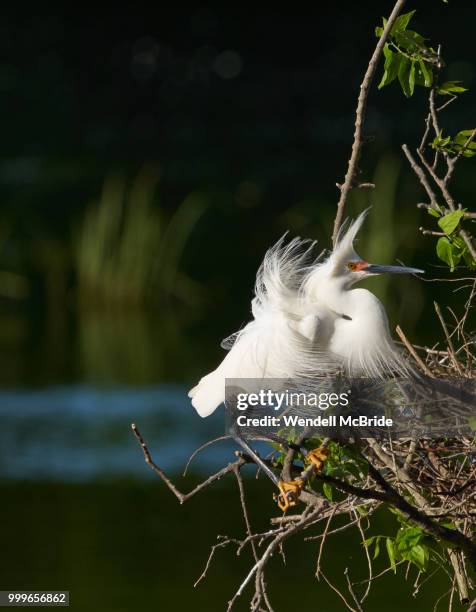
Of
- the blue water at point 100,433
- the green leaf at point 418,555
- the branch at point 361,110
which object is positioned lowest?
the green leaf at point 418,555

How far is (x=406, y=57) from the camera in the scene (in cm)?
261

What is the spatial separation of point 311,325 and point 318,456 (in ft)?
1.03

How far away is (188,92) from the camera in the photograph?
28.4 meters

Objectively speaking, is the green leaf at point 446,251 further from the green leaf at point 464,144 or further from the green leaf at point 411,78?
the green leaf at point 411,78

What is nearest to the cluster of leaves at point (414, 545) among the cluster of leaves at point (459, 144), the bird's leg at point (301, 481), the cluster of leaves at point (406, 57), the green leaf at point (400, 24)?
the bird's leg at point (301, 481)

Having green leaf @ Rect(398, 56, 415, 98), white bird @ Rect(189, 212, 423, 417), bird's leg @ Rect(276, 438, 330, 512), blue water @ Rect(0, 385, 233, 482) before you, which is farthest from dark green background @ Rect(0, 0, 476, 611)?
green leaf @ Rect(398, 56, 415, 98)

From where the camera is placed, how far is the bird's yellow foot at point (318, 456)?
8.14ft

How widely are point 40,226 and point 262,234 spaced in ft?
10.1

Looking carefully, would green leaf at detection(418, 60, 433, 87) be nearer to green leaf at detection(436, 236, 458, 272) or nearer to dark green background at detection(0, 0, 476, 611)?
green leaf at detection(436, 236, 458, 272)

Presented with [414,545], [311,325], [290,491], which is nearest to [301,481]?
[290,491]

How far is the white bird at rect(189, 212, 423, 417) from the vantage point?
2.63 m

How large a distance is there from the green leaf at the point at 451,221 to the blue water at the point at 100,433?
649 cm

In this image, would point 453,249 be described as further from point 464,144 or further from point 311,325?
point 311,325

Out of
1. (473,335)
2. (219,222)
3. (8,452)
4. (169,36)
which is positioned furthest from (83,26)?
(473,335)
